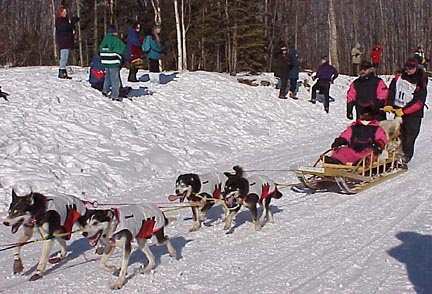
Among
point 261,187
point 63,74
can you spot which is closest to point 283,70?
point 63,74

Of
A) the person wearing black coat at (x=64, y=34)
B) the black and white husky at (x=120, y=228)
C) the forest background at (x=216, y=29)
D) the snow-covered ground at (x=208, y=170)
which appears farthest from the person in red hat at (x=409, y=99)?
the forest background at (x=216, y=29)

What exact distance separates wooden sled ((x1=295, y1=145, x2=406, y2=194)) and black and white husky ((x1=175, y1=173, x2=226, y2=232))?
7.02ft

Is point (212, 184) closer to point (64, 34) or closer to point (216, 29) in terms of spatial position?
point (64, 34)

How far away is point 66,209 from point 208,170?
5.60 m

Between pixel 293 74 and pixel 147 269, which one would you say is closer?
pixel 147 269

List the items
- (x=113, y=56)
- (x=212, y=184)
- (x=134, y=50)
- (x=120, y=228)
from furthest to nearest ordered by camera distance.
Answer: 1. (x=134, y=50)
2. (x=113, y=56)
3. (x=212, y=184)
4. (x=120, y=228)

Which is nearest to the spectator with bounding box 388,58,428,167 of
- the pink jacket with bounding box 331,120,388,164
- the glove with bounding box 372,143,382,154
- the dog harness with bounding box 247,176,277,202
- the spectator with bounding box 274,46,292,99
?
the pink jacket with bounding box 331,120,388,164

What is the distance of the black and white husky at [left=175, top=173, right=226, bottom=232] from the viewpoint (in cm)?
671

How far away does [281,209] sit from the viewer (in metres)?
8.02

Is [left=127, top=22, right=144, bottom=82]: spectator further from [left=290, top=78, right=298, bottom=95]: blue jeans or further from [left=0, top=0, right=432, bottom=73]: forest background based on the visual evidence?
[left=290, top=78, right=298, bottom=95]: blue jeans

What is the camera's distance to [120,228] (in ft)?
16.7

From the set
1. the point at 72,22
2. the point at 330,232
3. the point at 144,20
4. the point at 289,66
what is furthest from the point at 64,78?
the point at 144,20

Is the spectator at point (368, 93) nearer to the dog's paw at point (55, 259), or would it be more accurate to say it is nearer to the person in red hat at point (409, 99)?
the person in red hat at point (409, 99)

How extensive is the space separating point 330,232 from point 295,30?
33.5 meters
